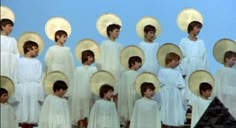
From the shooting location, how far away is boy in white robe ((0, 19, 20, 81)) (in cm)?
964

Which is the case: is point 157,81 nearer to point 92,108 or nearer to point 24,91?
point 92,108

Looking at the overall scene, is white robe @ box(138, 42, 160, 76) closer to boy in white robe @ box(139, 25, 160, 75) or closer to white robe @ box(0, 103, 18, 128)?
boy in white robe @ box(139, 25, 160, 75)

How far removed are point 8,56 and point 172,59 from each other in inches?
104

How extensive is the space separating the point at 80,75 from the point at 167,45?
59.7 inches

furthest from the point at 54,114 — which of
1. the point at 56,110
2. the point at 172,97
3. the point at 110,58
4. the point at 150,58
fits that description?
the point at 150,58

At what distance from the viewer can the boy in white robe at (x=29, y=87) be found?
365 inches

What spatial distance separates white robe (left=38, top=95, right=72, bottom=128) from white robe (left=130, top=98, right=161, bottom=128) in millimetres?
1007

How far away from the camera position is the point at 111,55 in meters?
10.4

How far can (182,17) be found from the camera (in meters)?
11.2

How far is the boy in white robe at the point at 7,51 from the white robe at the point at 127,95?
5.70 feet

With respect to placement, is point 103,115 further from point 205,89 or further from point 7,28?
point 7,28

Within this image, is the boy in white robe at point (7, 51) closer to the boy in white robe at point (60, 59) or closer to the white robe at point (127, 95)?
the boy in white robe at point (60, 59)

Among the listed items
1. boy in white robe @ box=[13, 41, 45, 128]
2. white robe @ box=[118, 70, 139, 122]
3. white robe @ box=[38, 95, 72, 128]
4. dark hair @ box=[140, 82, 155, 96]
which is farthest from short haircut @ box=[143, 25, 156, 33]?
white robe @ box=[38, 95, 72, 128]

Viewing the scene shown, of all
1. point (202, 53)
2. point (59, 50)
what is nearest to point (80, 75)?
point (59, 50)
